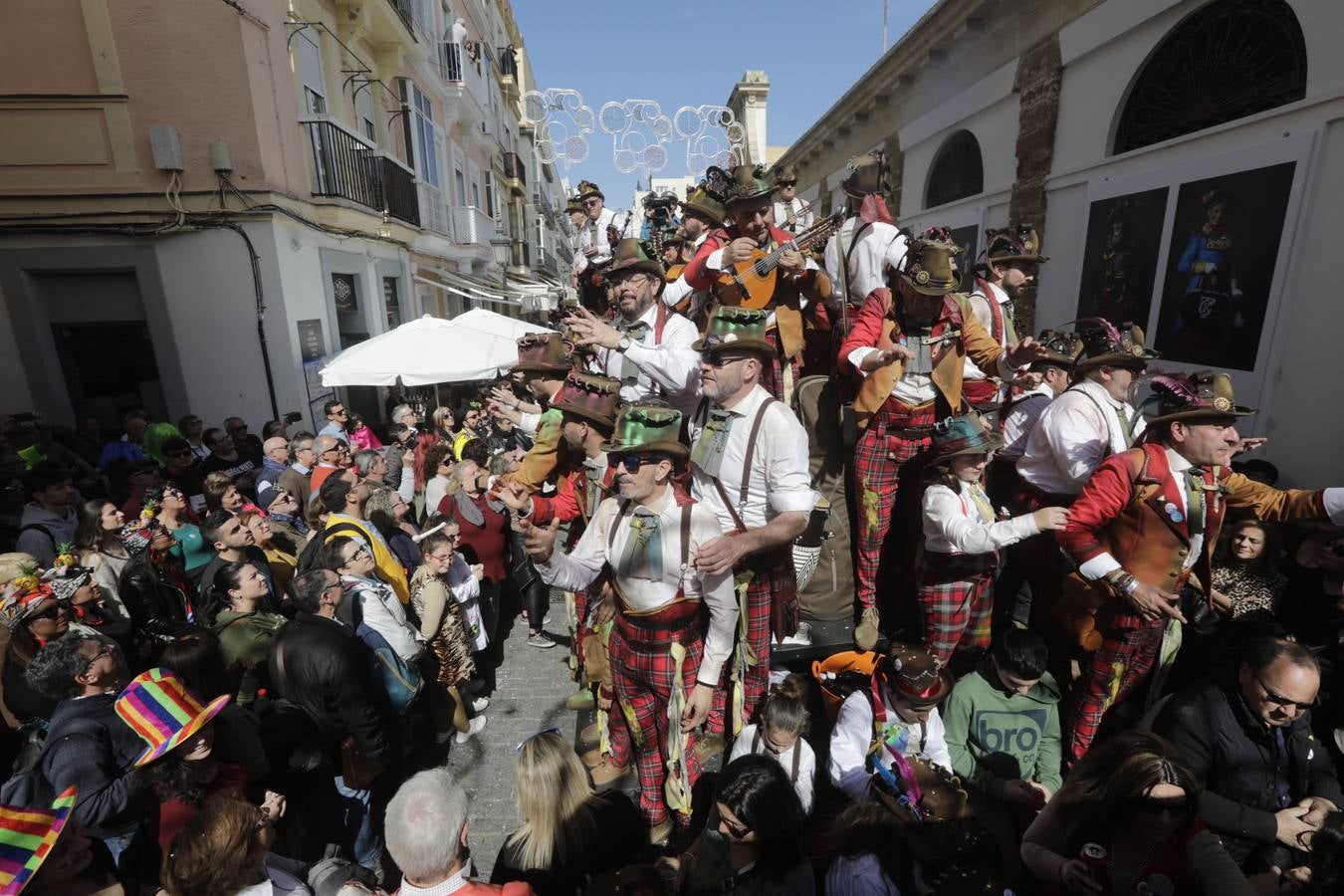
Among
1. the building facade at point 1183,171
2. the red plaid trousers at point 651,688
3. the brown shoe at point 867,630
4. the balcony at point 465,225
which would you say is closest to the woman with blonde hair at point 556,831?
the red plaid trousers at point 651,688

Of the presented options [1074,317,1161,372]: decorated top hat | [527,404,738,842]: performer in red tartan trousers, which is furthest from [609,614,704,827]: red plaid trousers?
[1074,317,1161,372]: decorated top hat

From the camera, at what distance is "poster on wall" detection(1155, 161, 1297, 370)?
5.39 metres

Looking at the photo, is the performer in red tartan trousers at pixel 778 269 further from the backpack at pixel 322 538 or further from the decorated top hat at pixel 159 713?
the decorated top hat at pixel 159 713

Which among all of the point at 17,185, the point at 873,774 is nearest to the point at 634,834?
the point at 873,774

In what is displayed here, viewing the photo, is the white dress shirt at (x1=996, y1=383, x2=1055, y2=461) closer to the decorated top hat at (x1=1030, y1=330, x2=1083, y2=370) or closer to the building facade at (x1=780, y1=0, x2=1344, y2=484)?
the decorated top hat at (x1=1030, y1=330, x2=1083, y2=370)

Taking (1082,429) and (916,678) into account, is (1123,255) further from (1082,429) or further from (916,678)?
(916,678)

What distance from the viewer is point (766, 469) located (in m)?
3.01

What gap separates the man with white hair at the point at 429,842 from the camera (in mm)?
2088

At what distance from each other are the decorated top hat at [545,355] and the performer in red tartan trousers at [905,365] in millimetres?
1970

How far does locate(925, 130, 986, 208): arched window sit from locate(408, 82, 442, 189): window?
38.1 feet

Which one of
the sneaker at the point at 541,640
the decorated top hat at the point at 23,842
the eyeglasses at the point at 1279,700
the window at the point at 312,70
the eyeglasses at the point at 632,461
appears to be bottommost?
the sneaker at the point at 541,640

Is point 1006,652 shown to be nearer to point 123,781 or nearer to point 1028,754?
point 1028,754

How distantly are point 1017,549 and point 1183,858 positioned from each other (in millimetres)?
2228

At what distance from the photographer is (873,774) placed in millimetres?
2766
